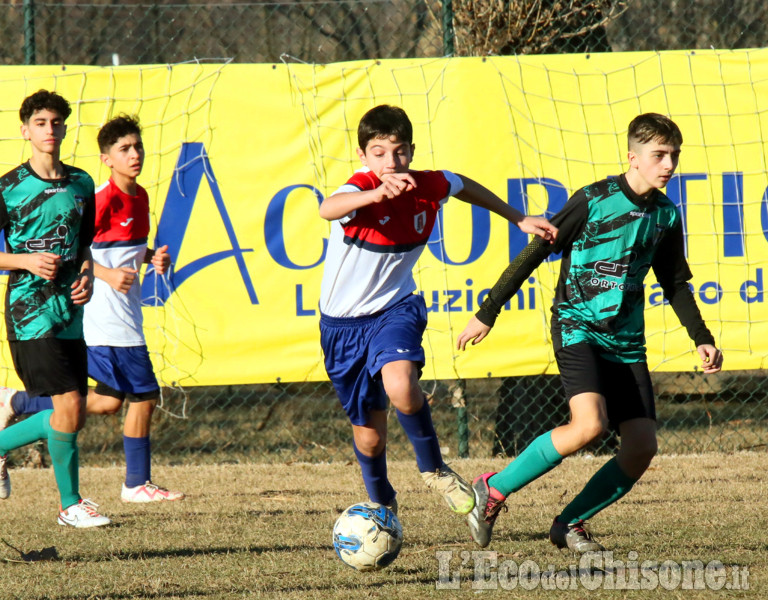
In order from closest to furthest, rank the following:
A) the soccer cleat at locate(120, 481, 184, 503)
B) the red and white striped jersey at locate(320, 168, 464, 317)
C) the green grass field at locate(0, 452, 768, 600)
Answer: the green grass field at locate(0, 452, 768, 600) < the red and white striped jersey at locate(320, 168, 464, 317) < the soccer cleat at locate(120, 481, 184, 503)

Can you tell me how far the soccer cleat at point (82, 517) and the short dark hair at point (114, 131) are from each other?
212 centimetres

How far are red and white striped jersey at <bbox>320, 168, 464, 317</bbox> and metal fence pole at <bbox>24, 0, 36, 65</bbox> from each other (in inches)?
144

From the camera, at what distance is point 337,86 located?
704cm

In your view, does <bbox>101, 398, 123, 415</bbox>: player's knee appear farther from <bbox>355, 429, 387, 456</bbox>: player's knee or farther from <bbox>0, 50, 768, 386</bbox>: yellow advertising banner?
<bbox>355, 429, 387, 456</bbox>: player's knee

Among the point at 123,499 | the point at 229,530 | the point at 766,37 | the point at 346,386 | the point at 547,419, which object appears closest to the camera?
the point at 346,386

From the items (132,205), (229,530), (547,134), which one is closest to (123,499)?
(229,530)

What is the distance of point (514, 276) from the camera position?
432 centimetres

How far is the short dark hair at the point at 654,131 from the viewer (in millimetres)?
4207

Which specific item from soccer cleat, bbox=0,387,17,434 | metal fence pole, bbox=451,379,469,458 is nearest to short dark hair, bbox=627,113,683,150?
metal fence pole, bbox=451,379,469,458

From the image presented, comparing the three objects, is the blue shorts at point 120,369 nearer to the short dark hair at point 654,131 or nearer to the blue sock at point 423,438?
the blue sock at point 423,438

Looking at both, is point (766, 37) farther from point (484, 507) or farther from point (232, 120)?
point (484, 507)

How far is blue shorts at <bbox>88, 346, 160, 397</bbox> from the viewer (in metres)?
6.04

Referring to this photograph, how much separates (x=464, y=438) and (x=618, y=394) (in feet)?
10.3

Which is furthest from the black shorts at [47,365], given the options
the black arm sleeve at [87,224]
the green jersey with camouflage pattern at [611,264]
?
the green jersey with camouflage pattern at [611,264]
